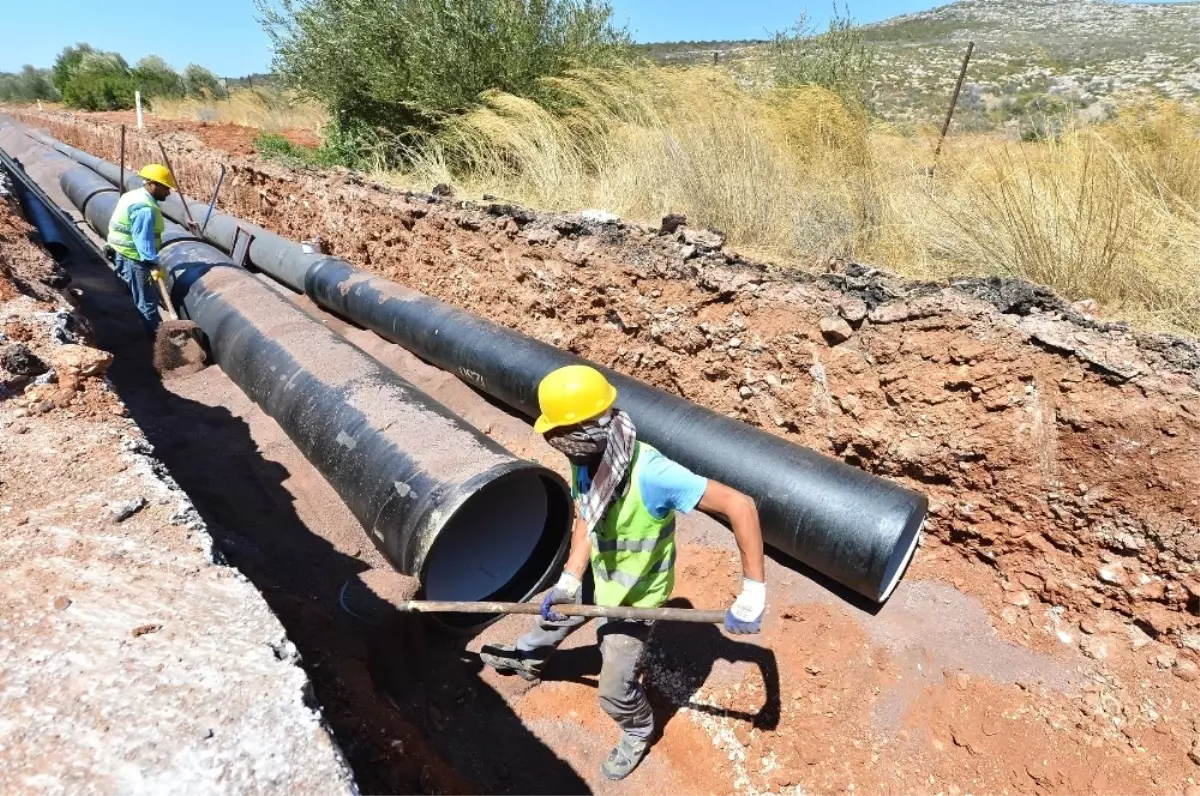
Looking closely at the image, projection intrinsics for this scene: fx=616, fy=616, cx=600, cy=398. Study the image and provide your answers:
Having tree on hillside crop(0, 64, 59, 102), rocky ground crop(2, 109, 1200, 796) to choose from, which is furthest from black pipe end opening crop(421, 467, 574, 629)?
tree on hillside crop(0, 64, 59, 102)

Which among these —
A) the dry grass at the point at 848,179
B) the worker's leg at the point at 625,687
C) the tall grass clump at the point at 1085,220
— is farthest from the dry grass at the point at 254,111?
the worker's leg at the point at 625,687

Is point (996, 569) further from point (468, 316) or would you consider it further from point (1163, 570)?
point (468, 316)

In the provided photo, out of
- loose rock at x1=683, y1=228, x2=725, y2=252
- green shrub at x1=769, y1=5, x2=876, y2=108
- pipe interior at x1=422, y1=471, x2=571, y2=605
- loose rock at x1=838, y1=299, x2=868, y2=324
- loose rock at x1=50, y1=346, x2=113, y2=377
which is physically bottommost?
pipe interior at x1=422, y1=471, x2=571, y2=605

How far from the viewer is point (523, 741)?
301cm

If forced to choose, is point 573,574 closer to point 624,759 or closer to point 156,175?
point 624,759

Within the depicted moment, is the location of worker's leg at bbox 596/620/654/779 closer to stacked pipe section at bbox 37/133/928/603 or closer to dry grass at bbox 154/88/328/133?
stacked pipe section at bbox 37/133/928/603

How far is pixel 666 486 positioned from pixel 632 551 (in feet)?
1.19

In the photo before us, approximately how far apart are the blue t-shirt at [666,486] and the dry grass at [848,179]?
2677 millimetres

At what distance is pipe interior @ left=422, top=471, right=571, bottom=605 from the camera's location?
3568mm

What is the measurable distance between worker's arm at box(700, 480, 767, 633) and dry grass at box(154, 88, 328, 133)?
48.3 ft

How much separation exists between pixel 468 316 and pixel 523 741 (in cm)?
343

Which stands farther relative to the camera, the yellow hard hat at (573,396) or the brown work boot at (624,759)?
the brown work boot at (624,759)

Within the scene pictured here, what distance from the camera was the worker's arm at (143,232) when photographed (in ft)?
19.7

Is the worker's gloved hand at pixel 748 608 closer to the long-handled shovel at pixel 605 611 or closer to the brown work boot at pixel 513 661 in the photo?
the long-handled shovel at pixel 605 611
